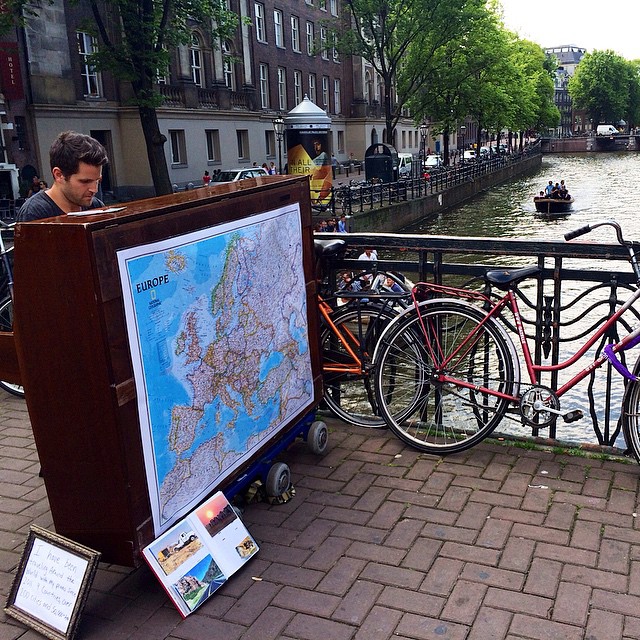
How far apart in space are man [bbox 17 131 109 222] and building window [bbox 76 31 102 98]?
89.4 feet

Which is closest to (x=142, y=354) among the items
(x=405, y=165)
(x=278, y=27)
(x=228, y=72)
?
(x=228, y=72)

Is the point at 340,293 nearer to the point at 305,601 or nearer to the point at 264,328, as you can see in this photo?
the point at 264,328

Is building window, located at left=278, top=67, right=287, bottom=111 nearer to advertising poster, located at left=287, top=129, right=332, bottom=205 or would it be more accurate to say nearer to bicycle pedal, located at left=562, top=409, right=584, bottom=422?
advertising poster, located at left=287, top=129, right=332, bottom=205

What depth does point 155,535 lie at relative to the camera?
3.02m

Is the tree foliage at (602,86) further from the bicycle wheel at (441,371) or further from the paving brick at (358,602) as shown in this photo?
the paving brick at (358,602)

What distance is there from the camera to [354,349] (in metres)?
4.79

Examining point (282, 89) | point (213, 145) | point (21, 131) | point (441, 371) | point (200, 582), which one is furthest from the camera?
point (282, 89)

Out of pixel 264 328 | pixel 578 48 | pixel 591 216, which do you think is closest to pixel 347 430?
pixel 264 328

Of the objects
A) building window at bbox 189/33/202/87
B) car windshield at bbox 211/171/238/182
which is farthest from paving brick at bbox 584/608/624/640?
building window at bbox 189/33/202/87

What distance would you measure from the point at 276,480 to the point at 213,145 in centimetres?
3441

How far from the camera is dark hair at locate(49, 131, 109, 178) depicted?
345 centimetres

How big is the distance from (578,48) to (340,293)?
208072 millimetres

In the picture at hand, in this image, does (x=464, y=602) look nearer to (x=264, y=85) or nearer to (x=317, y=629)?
(x=317, y=629)

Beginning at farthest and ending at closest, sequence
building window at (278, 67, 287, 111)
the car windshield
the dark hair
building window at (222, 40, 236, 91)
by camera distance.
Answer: building window at (278, 67, 287, 111), building window at (222, 40, 236, 91), the car windshield, the dark hair
